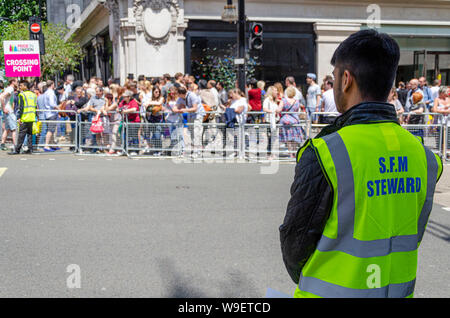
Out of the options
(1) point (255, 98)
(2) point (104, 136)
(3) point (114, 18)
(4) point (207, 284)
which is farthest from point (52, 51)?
(4) point (207, 284)

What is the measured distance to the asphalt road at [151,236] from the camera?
4.61 metres

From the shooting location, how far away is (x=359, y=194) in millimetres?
1743

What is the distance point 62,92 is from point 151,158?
16.4ft

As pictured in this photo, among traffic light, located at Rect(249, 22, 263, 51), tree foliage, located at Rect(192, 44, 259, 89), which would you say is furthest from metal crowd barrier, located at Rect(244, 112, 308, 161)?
tree foliage, located at Rect(192, 44, 259, 89)

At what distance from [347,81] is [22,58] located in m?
16.6

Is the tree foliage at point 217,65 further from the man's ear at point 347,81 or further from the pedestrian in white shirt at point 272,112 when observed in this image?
the man's ear at point 347,81

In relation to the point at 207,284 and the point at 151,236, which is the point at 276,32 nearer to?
the point at 151,236

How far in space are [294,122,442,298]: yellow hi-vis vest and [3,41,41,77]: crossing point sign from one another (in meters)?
16.4

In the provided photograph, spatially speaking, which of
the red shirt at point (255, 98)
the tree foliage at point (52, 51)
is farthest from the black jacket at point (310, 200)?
the tree foliage at point (52, 51)

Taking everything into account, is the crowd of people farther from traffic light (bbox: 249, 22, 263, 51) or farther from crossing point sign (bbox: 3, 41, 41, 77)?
crossing point sign (bbox: 3, 41, 41, 77)

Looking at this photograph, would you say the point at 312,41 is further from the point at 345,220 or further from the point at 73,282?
the point at 345,220

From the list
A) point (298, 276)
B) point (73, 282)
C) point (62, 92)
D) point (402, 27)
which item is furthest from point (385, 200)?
point (402, 27)

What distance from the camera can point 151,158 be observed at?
12945 mm

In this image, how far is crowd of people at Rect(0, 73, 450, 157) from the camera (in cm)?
1267
